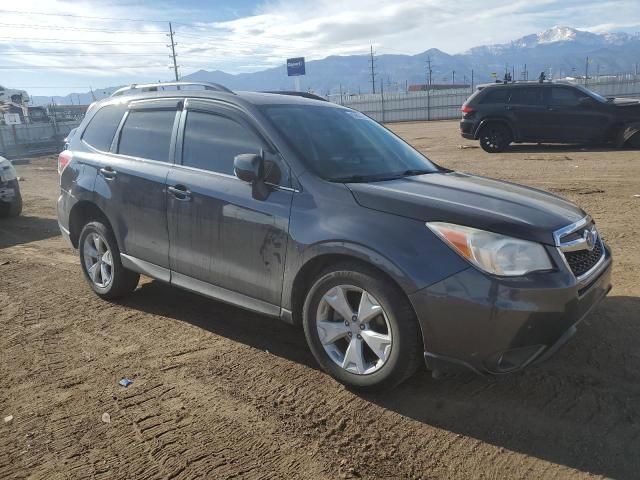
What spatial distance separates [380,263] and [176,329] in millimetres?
2090

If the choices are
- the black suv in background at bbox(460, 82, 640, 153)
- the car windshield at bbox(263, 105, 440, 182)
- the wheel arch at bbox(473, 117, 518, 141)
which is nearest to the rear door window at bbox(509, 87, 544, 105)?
the black suv in background at bbox(460, 82, 640, 153)

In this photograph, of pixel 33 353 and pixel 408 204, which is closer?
pixel 408 204

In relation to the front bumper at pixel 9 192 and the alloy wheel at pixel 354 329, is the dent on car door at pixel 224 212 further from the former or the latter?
the front bumper at pixel 9 192

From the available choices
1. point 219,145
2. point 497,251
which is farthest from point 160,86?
point 497,251

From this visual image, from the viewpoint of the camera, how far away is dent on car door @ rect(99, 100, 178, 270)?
418 cm

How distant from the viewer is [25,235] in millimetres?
8117

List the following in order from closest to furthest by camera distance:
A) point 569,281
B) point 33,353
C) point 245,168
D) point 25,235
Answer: point 569,281 → point 245,168 → point 33,353 → point 25,235

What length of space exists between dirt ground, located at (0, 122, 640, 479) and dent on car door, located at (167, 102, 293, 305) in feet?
1.88

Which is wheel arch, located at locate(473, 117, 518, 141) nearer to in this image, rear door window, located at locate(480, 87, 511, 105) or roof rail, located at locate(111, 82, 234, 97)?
rear door window, located at locate(480, 87, 511, 105)

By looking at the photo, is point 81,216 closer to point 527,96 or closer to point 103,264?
point 103,264

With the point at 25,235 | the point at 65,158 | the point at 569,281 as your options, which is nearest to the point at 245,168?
the point at 569,281

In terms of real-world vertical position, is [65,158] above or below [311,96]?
below

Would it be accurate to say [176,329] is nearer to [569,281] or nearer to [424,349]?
[424,349]

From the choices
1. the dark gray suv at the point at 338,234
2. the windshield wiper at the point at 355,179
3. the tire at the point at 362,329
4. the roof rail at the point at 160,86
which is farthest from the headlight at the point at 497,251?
the roof rail at the point at 160,86
